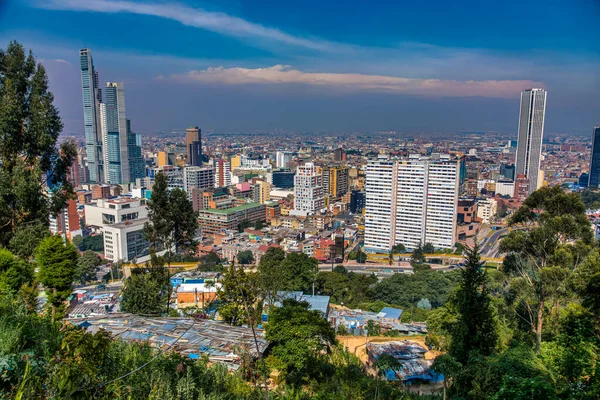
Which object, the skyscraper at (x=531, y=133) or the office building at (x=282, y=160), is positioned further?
the office building at (x=282, y=160)

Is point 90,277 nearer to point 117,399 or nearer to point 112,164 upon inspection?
point 117,399

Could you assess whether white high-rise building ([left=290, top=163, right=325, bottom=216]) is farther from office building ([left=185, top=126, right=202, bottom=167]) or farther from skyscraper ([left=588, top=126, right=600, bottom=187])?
skyscraper ([left=588, top=126, right=600, bottom=187])

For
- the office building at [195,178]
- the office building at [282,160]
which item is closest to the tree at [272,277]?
the office building at [195,178]

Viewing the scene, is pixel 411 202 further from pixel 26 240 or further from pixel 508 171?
pixel 508 171

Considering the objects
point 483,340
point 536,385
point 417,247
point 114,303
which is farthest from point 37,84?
point 417,247

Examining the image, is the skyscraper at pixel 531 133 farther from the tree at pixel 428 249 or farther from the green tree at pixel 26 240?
the green tree at pixel 26 240

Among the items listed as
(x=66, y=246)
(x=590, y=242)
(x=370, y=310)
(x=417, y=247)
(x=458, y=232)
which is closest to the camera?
(x=66, y=246)
